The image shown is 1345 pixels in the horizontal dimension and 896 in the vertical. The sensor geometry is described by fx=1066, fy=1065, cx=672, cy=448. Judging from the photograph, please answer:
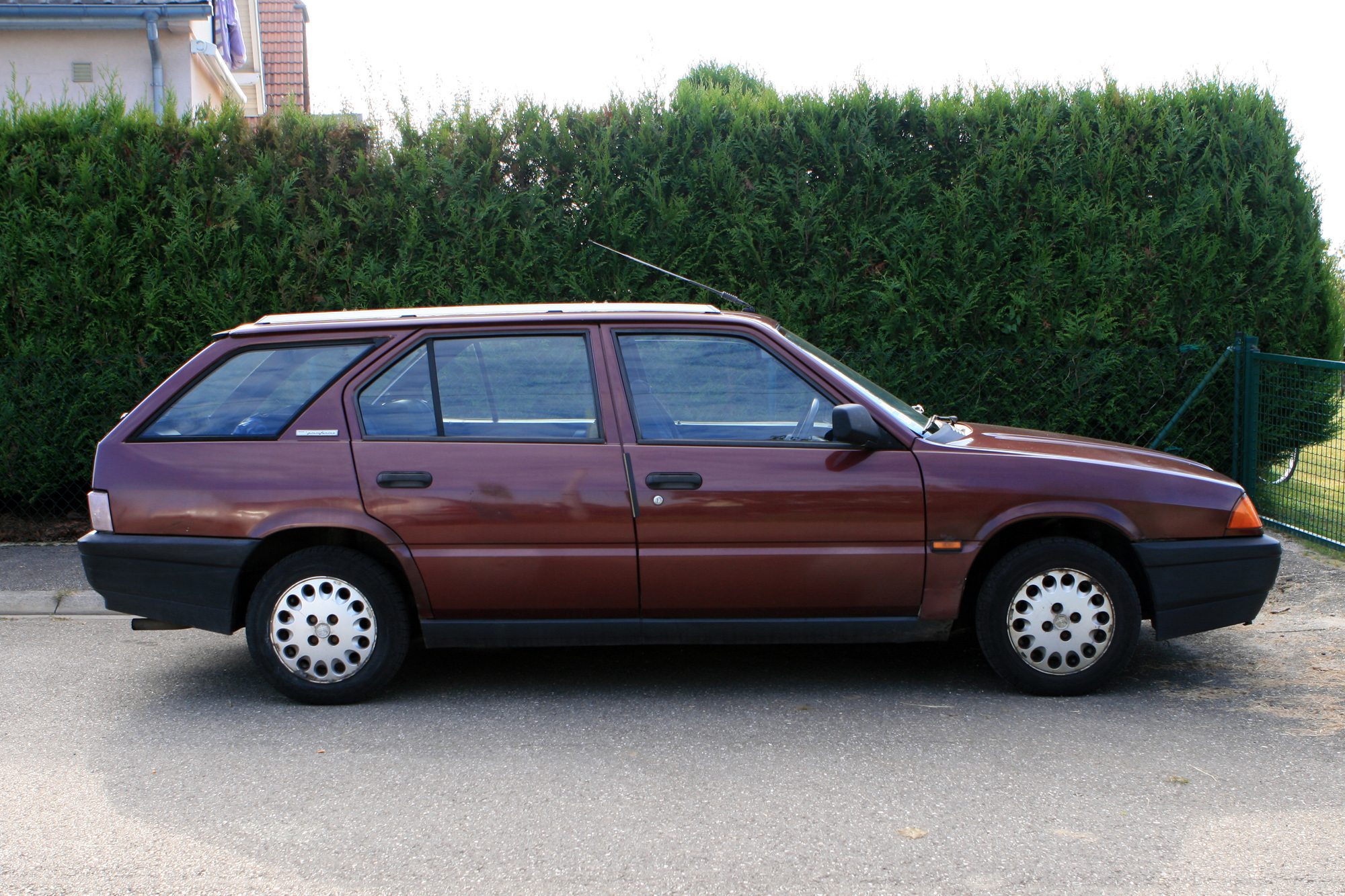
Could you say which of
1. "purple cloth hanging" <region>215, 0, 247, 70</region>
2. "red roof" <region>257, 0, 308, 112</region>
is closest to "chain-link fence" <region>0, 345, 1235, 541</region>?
"purple cloth hanging" <region>215, 0, 247, 70</region>

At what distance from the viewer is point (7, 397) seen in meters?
7.93

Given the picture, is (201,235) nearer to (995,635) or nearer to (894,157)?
(894,157)

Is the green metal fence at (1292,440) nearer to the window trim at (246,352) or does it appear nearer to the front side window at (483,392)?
the front side window at (483,392)

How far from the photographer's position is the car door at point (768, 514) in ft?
14.5

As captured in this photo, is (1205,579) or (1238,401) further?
(1238,401)

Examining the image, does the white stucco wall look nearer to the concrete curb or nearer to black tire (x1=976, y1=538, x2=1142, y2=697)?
the concrete curb

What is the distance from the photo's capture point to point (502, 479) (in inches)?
176

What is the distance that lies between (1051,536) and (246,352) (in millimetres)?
3599

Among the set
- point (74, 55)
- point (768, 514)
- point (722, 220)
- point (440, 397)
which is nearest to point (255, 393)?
point (440, 397)

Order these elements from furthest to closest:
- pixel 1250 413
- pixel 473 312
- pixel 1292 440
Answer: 1. pixel 1250 413
2. pixel 1292 440
3. pixel 473 312

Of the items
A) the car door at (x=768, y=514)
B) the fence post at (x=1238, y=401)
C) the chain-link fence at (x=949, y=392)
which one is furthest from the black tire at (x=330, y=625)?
the fence post at (x=1238, y=401)

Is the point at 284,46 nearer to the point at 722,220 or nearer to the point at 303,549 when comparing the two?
the point at 722,220

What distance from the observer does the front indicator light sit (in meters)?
4.61

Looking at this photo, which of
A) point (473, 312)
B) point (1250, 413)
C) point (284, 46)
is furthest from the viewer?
point (284, 46)
